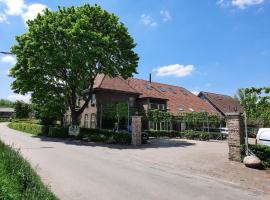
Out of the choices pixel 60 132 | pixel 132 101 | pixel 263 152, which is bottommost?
pixel 263 152

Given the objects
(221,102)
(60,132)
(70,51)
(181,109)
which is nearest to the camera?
(70,51)

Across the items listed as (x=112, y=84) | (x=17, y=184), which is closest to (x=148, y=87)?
(x=112, y=84)

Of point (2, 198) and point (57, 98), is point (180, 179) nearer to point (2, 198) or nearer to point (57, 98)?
point (2, 198)

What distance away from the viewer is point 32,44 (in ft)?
92.8

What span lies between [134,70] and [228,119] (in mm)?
16065

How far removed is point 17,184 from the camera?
6.87 meters

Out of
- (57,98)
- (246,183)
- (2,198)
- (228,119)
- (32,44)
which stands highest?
(32,44)

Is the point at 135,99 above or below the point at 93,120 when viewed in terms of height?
above

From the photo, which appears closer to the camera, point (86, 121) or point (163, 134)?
point (163, 134)

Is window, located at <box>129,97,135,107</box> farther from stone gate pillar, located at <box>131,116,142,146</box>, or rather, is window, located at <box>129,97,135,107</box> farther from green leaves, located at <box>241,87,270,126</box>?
green leaves, located at <box>241,87,270,126</box>

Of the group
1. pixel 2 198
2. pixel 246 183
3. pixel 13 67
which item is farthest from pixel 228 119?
pixel 13 67

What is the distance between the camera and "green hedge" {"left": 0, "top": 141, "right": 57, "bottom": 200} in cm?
577

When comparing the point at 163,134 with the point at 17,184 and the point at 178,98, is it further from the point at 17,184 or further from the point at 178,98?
the point at 17,184

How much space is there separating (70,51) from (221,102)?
40.6 meters
